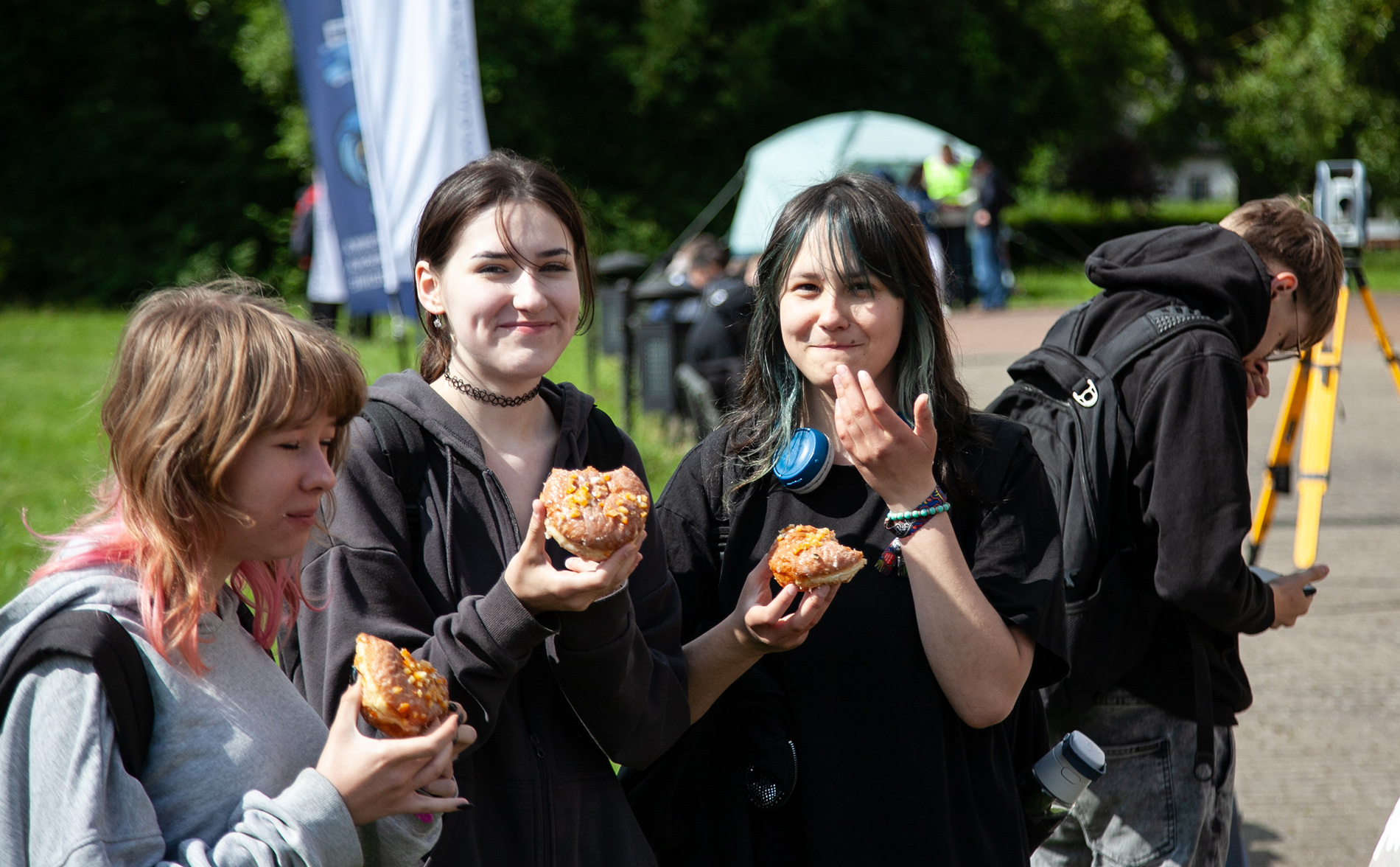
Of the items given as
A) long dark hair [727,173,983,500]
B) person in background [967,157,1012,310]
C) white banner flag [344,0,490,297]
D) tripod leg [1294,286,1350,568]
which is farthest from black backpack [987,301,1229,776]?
person in background [967,157,1012,310]

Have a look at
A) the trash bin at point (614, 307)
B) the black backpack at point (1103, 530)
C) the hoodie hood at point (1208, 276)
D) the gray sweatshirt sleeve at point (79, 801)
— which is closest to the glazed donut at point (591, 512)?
the gray sweatshirt sleeve at point (79, 801)

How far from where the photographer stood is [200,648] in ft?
5.18

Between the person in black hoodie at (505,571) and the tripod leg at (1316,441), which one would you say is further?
the tripod leg at (1316,441)

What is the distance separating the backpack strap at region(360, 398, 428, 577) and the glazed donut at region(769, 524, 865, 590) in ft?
2.02

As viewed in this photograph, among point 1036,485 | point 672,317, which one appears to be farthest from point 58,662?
point 672,317

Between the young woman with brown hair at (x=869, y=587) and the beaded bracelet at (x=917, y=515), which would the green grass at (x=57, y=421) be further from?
the beaded bracelet at (x=917, y=515)

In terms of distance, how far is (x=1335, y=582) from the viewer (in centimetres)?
670

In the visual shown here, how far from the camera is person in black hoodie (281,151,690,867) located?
184 centimetres

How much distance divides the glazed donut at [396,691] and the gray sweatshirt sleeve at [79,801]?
0.60 feet

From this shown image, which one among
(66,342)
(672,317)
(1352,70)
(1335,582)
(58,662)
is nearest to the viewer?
(58,662)

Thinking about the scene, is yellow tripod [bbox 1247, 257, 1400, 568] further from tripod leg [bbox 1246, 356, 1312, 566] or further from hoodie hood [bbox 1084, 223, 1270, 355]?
hoodie hood [bbox 1084, 223, 1270, 355]

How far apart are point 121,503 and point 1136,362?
2.09m

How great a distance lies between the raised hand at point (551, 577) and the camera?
5.76 ft

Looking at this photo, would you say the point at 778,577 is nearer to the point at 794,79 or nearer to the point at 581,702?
the point at 581,702
